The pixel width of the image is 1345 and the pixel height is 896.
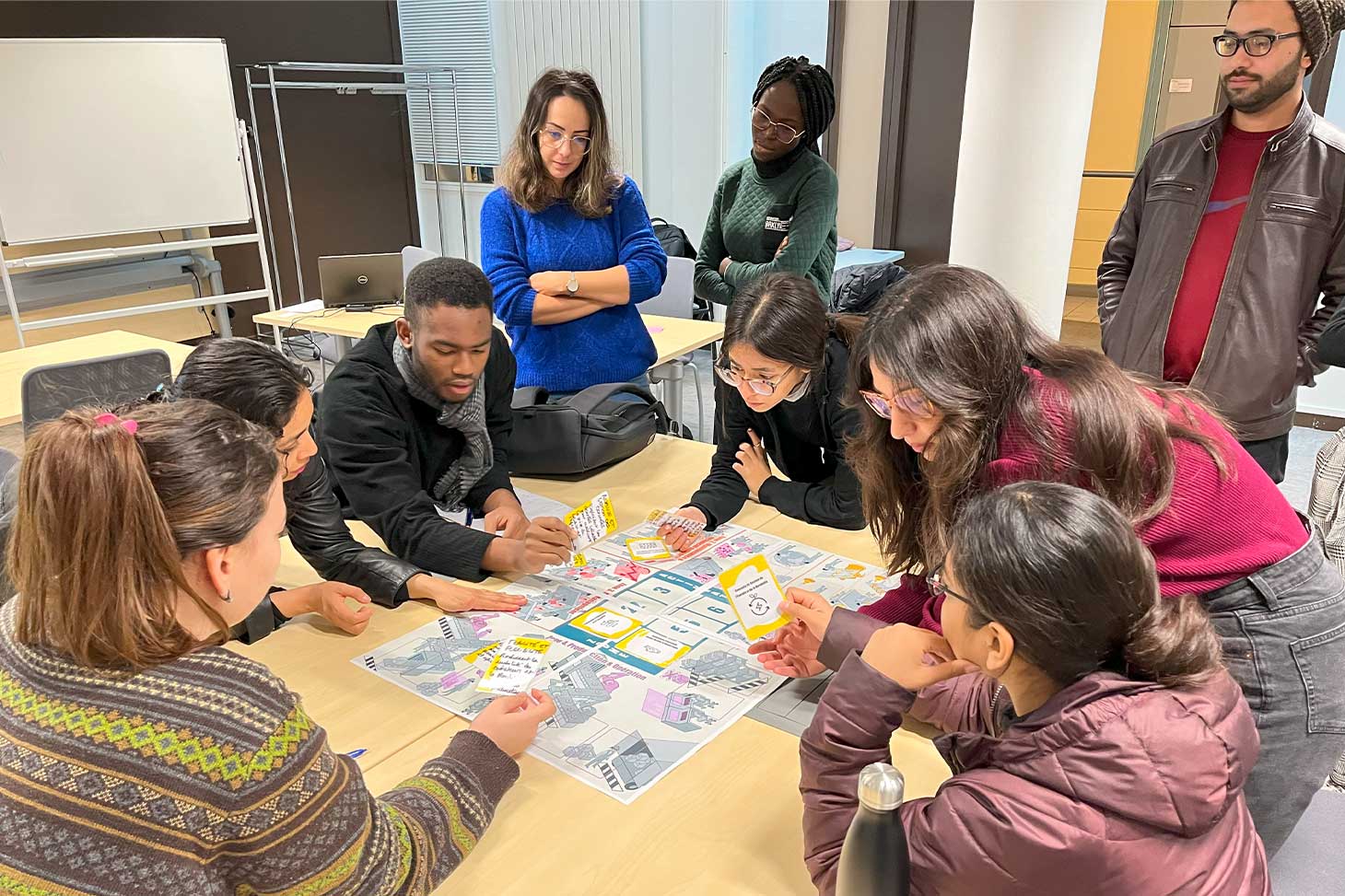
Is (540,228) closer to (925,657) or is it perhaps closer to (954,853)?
(925,657)

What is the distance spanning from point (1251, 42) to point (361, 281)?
11.4 ft

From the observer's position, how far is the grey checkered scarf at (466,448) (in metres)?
2.04

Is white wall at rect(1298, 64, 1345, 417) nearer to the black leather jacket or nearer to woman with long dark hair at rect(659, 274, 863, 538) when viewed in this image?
woman with long dark hair at rect(659, 274, 863, 538)

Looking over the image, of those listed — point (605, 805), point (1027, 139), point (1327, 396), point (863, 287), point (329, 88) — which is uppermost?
point (329, 88)

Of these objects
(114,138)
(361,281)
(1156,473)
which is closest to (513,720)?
(1156,473)

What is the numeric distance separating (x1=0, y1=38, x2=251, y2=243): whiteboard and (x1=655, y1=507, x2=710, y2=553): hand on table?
13.5 ft

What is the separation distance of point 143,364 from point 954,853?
2.52 m

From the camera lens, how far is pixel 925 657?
1.08 metres

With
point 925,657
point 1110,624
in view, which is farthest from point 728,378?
point 1110,624

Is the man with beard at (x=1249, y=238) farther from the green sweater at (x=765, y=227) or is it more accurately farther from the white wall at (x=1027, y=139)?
the white wall at (x=1027, y=139)

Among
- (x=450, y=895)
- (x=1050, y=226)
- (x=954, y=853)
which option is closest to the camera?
(x=954, y=853)

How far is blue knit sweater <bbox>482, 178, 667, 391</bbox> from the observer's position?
252 centimetres

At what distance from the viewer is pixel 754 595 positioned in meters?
1.63

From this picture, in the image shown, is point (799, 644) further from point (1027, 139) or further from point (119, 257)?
point (119, 257)
